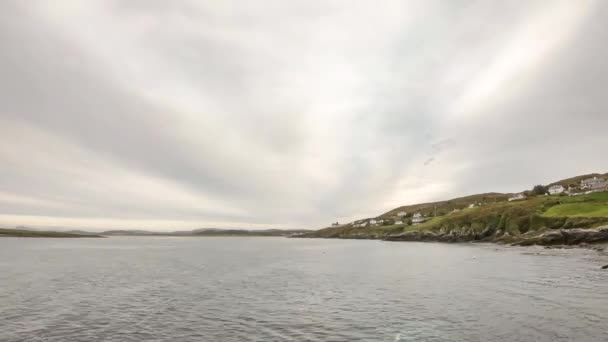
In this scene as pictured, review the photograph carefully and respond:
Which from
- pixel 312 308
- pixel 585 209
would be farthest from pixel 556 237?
pixel 312 308

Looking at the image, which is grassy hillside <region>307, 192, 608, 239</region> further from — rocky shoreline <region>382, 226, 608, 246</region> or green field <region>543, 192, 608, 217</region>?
rocky shoreline <region>382, 226, 608, 246</region>

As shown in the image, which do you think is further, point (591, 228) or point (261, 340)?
point (591, 228)

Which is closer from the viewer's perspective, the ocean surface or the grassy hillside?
the ocean surface

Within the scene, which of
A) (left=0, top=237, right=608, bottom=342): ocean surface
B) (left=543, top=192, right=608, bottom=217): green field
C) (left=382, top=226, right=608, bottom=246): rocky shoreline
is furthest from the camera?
(left=543, top=192, right=608, bottom=217): green field

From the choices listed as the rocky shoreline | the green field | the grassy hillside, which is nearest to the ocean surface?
the rocky shoreline

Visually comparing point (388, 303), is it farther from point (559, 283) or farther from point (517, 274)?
point (517, 274)

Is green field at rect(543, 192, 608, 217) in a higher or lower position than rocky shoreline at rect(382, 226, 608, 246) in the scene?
higher

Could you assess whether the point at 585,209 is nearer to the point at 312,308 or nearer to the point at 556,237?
the point at 556,237

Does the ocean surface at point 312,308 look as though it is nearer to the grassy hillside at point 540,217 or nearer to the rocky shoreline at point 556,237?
the rocky shoreline at point 556,237

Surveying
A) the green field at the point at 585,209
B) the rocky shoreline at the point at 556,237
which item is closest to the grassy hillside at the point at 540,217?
the green field at the point at 585,209

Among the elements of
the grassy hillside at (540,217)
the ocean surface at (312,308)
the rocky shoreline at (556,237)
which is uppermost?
the grassy hillside at (540,217)

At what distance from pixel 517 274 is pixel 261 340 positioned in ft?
151

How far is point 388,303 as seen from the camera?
120 feet

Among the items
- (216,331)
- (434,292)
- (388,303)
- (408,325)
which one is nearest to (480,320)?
(408,325)
